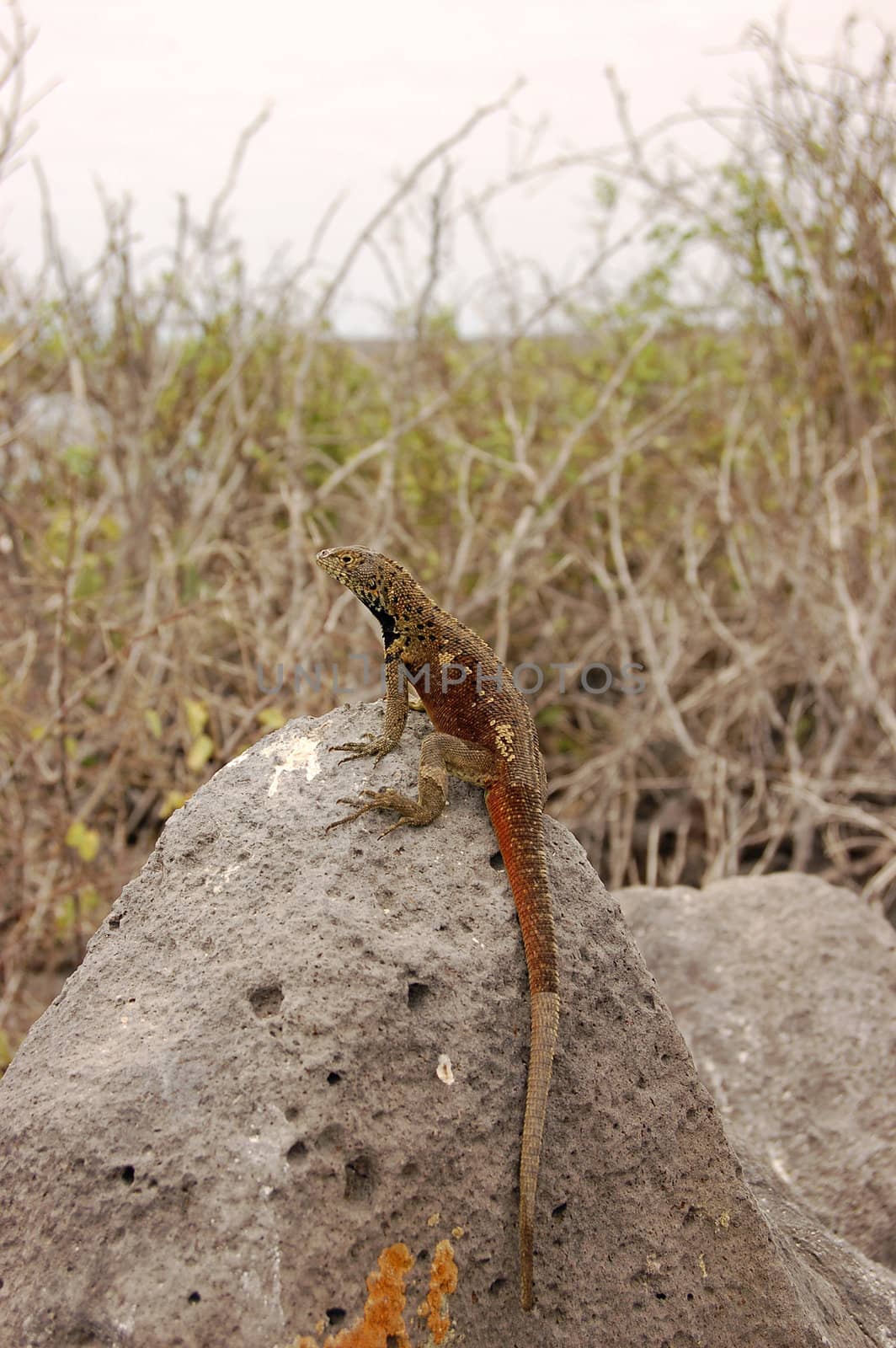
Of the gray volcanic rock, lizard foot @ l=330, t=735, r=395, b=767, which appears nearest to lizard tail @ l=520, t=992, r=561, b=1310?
lizard foot @ l=330, t=735, r=395, b=767

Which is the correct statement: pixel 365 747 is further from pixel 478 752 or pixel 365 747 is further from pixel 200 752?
pixel 200 752

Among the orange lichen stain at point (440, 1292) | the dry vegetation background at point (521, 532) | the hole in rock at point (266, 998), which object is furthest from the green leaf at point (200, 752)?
the orange lichen stain at point (440, 1292)

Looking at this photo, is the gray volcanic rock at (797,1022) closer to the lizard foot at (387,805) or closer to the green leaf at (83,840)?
the lizard foot at (387,805)

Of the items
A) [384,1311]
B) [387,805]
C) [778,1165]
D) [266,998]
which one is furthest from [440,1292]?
[778,1165]

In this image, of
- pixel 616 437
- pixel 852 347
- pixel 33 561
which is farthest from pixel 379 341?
pixel 33 561

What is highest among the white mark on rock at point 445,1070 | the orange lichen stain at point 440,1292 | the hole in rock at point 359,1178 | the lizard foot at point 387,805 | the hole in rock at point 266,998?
the lizard foot at point 387,805

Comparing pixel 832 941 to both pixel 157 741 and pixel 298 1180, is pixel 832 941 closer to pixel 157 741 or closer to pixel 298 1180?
pixel 298 1180
